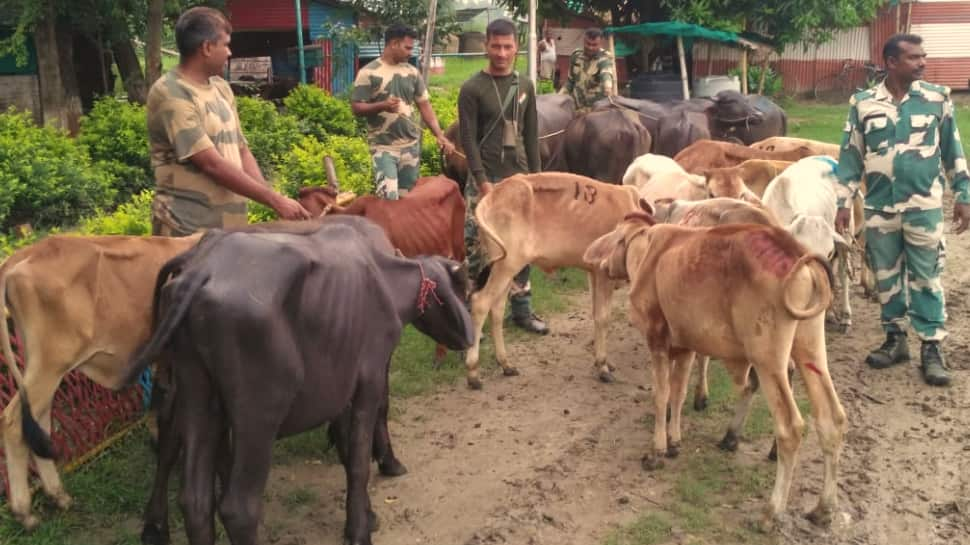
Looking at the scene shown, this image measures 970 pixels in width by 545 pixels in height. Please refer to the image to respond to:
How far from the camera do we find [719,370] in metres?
6.66

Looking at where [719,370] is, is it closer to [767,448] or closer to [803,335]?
[767,448]

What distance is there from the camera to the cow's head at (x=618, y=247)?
17.8 ft

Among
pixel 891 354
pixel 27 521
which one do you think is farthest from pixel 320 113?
pixel 27 521

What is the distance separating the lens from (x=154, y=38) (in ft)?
44.8

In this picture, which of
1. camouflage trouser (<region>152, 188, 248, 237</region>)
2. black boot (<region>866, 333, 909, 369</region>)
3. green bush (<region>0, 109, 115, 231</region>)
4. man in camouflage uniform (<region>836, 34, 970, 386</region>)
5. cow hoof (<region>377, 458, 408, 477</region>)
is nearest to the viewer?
camouflage trouser (<region>152, 188, 248, 237</region>)

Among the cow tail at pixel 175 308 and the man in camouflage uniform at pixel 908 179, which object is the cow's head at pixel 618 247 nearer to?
the man in camouflage uniform at pixel 908 179

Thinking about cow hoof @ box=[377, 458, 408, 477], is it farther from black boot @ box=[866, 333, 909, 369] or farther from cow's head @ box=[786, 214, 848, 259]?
black boot @ box=[866, 333, 909, 369]

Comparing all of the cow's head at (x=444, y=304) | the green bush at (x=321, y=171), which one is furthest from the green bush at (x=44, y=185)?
the cow's head at (x=444, y=304)

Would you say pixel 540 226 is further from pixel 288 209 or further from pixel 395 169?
pixel 288 209

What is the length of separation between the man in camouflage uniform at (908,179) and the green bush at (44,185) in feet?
23.6

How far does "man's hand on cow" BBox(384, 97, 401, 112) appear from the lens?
297 inches

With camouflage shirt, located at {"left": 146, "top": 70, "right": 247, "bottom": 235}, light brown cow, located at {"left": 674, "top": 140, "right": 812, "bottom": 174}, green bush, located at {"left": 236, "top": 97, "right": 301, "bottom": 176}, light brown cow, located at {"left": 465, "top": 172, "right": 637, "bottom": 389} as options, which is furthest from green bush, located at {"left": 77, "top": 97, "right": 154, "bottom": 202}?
camouflage shirt, located at {"left": 146, "top": 70, "right": 247, "bottom": 235}

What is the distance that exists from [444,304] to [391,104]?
133 inches

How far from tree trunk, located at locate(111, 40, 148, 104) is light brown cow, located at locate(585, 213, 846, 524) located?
13.4 metres
